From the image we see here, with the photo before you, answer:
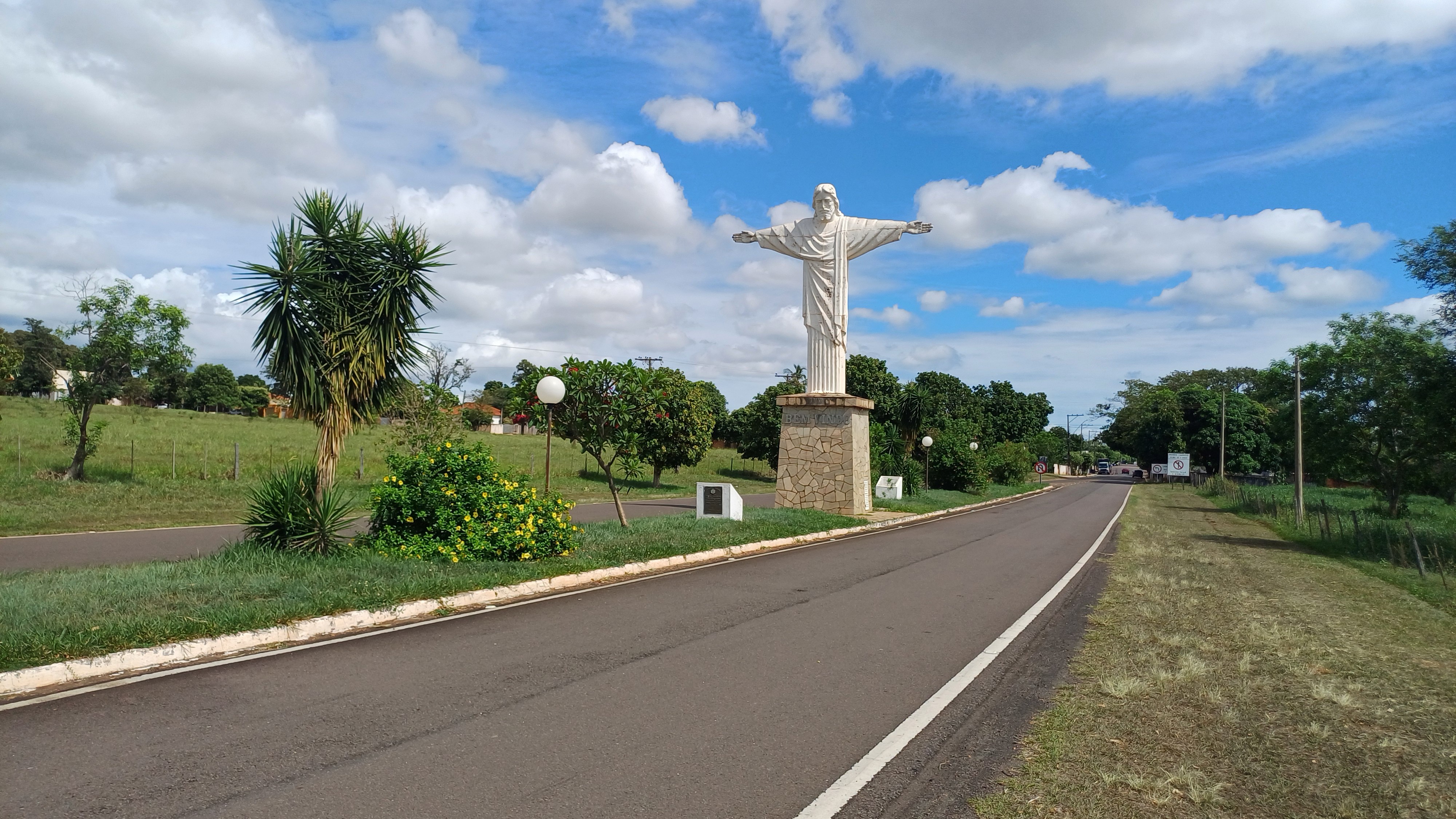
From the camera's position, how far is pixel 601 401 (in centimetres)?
1595

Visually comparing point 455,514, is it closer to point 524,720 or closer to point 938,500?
point 524,720

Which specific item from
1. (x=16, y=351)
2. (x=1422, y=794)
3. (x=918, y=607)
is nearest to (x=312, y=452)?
(x=16, y=351)

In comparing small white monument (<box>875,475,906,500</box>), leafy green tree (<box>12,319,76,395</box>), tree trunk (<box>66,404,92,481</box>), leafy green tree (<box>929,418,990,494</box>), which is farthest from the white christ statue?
leafy green tree (<box>12,319,76,395</box>)

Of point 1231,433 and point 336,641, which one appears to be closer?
point 336,641

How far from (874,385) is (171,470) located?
38.8 m

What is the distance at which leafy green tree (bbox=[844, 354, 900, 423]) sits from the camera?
53188 mm

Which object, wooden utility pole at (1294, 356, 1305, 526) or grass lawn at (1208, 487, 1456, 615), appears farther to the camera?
wooden utility pole at (1294, 356, 1305, 526)

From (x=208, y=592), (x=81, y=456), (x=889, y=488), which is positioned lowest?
(x=208, y=592)

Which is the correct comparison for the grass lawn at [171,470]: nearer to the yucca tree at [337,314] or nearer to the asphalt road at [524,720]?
the yucca tree at [337,314]

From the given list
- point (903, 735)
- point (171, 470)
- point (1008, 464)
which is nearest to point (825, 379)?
point (903, 735)

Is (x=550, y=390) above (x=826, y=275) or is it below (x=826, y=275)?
below

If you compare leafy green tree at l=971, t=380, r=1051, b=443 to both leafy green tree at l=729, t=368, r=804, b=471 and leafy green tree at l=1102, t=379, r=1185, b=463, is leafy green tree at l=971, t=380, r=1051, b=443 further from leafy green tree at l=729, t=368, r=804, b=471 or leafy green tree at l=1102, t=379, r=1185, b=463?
leafy green tree at l=729, t=368, r=804, b=471

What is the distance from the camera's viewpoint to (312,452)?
1362 inches

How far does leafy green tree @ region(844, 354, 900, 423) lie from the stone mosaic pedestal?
98.2 feet
